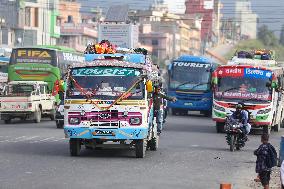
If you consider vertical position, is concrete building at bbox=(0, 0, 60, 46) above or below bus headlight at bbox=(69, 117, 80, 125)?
above

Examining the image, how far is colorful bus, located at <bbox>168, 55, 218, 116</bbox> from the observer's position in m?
50.4

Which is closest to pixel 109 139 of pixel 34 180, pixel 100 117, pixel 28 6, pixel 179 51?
pixel 100 117

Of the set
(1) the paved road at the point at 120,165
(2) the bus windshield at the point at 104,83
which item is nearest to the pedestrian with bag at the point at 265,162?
(1) the paved road at the point at 120,165

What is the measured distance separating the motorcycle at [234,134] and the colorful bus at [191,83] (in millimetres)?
22855

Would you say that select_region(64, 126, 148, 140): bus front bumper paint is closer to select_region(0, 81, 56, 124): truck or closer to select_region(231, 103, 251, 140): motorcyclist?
select_region(231, 103, 251, 140): motorcyclist

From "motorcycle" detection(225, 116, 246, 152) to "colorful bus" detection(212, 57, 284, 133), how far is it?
7231mm

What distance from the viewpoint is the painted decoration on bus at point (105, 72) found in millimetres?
22578

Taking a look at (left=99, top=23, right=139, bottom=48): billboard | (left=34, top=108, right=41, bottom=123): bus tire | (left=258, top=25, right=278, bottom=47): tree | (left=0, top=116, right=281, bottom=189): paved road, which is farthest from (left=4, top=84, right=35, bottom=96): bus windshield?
(left=258, top=25, right=278, bottom=47): tree

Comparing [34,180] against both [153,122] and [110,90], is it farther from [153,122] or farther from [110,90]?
[153,122]

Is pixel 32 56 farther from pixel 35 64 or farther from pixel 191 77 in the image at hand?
pixel 191 77

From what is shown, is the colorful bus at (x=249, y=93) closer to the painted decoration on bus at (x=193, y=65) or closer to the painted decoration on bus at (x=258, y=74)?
the painted decoration on bus at (x=258, y=74)

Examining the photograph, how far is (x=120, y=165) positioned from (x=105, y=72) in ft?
9.66

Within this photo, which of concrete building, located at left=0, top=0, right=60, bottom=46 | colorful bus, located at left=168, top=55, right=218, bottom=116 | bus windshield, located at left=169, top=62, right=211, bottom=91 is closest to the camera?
colorful bus, located at left=168, top=55, right=218, bottom=116

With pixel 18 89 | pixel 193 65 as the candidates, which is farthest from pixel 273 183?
pixel 193 65
